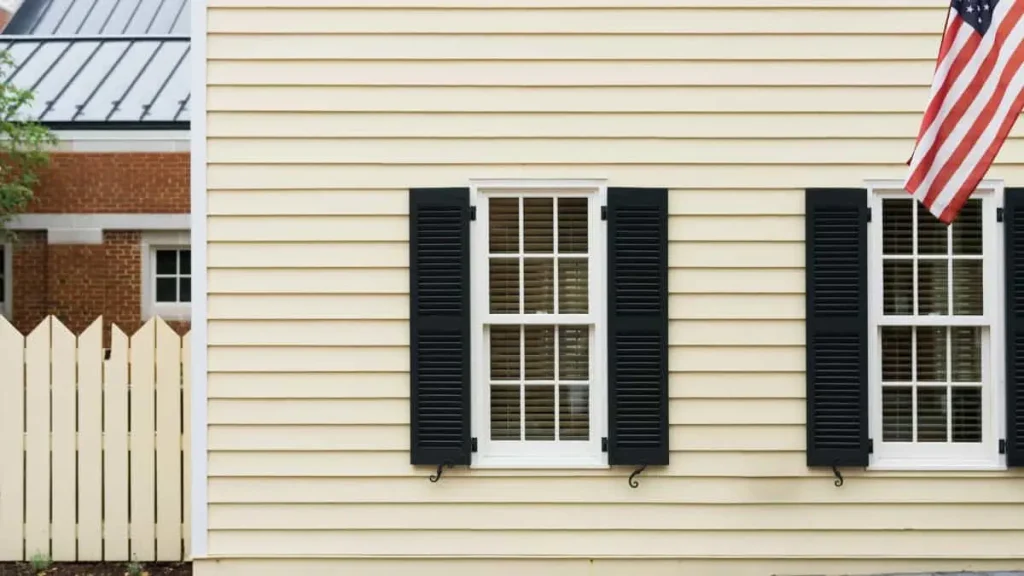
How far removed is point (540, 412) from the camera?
240 inches

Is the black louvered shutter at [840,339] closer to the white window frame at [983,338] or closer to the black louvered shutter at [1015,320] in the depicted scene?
the white window frame at [983,338]

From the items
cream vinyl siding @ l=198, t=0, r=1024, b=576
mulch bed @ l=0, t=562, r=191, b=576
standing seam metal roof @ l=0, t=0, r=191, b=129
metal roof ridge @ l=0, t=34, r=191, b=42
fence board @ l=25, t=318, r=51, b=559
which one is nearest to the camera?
cream vinyl siding @ l=198, t=0, r=1024, b=576

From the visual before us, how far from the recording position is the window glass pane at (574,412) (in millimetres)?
6086

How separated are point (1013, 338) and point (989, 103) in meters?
2.05

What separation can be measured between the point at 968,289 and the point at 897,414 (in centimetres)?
87

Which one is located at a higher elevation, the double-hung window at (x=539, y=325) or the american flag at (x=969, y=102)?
the american flag at (x=969, y=102)

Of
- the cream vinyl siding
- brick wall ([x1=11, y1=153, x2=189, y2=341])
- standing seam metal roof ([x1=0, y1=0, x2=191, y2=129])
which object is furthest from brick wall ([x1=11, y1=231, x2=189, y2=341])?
the cream vinyl siding

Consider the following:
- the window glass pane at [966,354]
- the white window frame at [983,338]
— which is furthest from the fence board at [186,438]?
the window glass pane at [966,354]

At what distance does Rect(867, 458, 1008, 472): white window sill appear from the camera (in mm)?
5934

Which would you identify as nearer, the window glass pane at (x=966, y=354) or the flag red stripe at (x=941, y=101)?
the flag red stripe at (x=941, y=101)

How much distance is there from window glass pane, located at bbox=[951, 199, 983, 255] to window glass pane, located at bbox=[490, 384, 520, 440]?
2818mm

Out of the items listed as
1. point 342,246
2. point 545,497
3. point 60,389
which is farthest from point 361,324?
point 60,389

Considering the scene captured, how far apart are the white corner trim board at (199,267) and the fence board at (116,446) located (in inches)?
36.6

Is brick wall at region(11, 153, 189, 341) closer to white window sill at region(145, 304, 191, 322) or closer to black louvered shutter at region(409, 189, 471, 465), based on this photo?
white window sill at region(145, 304, 191, 322)
